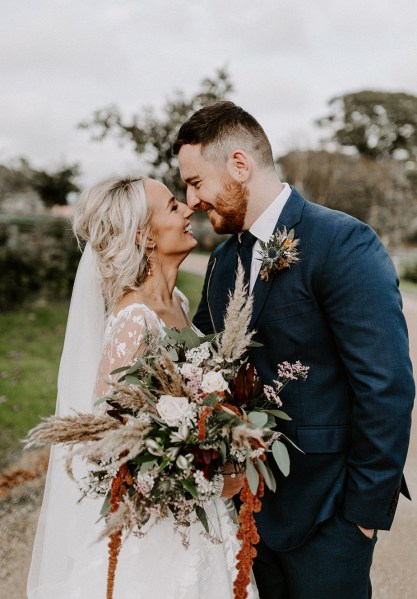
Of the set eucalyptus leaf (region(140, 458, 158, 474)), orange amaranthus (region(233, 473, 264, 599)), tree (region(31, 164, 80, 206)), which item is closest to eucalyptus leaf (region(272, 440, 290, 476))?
orange amaranthus (region(233, 473, 264, 599))

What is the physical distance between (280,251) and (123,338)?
836mm

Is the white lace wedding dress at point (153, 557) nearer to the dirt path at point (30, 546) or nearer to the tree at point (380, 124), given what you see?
the dirt path at point (30, 546)

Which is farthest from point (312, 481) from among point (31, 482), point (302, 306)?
point (31, 482)

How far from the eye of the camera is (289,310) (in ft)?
7.04

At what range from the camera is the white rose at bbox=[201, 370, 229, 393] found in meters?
1.73

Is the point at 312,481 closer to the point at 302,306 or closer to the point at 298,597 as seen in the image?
the point at 298,597

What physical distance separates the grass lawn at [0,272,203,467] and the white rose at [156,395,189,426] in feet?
7.69

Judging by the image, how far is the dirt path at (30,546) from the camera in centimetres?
347

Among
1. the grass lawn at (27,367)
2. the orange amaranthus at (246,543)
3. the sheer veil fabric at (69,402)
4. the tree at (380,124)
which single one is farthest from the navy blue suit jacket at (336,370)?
the tree at (380,124)

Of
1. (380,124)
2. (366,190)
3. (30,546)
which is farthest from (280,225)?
A: (380,124)

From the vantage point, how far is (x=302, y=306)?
6.95 ft

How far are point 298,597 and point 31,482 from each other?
3155 mm

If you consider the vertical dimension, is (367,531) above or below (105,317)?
below

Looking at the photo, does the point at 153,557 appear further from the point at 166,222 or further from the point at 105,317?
the point at 166,222
